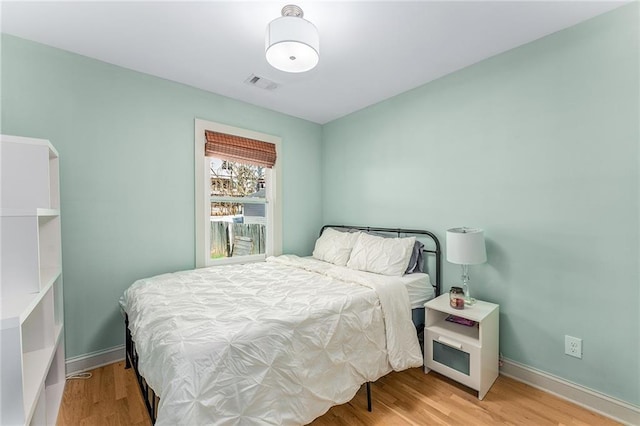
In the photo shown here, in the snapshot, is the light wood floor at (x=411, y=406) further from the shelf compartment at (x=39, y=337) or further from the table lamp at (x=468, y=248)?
the table lamp at (x=468, y=248)

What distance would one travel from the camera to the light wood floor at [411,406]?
5.62 feet

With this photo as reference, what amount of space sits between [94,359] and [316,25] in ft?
10.3

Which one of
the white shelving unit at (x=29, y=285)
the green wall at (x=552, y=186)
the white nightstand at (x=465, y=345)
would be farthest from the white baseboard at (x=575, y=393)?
the white shelving unit at (x=29, y=285)

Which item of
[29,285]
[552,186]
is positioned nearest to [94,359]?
[29,285]

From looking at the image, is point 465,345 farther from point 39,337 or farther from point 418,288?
point 39,337

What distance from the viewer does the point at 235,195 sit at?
3279 millimetres

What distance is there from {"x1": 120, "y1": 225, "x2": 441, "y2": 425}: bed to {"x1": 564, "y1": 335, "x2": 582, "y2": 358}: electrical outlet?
3.05ft

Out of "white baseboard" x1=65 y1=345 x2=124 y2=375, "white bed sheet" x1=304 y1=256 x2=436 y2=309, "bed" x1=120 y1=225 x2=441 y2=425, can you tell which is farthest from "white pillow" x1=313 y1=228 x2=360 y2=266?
"white baseboard" x1=65 y1=345 x2=124 y2=375

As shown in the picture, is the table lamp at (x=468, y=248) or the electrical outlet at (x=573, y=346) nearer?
the electrical outlet at (x=573, y=346)

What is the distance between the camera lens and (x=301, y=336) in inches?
59.7

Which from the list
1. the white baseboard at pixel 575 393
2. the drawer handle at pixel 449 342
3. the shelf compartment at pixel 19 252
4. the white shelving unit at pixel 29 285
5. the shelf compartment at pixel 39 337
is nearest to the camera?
the white shelving unit at pixel 29 285

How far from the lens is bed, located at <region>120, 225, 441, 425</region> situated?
1.18 metres

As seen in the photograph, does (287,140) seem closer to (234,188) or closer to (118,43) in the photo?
(234,188)

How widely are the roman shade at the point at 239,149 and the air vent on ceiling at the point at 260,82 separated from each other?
2.06ft
